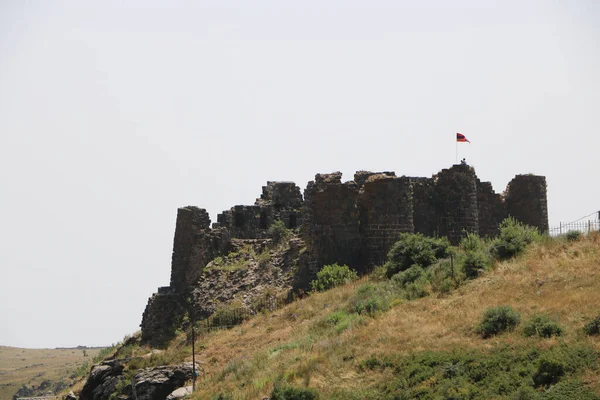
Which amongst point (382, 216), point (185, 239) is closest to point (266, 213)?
point (185, 239)

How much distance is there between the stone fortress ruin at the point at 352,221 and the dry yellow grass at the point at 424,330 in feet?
17.4

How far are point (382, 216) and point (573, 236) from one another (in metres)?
8.06

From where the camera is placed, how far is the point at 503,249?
28078 mm

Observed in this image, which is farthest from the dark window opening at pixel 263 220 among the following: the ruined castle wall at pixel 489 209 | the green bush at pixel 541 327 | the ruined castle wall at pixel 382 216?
the green bush at pixel 541 327

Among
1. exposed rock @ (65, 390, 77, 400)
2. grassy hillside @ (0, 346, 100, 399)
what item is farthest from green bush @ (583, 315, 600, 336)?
grassy hillside @ (0, 346, 100, 399)

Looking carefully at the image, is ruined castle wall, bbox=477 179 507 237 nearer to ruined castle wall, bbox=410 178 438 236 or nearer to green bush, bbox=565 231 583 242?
ruined castle wall, bbox=410 178 438 236

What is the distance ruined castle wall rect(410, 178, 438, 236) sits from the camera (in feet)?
116

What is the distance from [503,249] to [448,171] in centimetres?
809

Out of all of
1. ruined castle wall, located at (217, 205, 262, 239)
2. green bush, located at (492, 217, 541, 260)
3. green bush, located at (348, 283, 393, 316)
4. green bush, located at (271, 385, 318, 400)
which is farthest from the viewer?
ruined castle wall, located at (217, 205, 262, 239)

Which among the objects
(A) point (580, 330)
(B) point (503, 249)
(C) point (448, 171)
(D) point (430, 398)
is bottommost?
(D) point (430, 398)

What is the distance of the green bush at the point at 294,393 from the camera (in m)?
21.2

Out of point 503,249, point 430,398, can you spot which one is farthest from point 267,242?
point 430,398

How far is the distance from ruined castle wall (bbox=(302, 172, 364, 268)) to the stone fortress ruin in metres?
0.04

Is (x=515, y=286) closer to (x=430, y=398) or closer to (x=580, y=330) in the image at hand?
(x=580, y=330)
